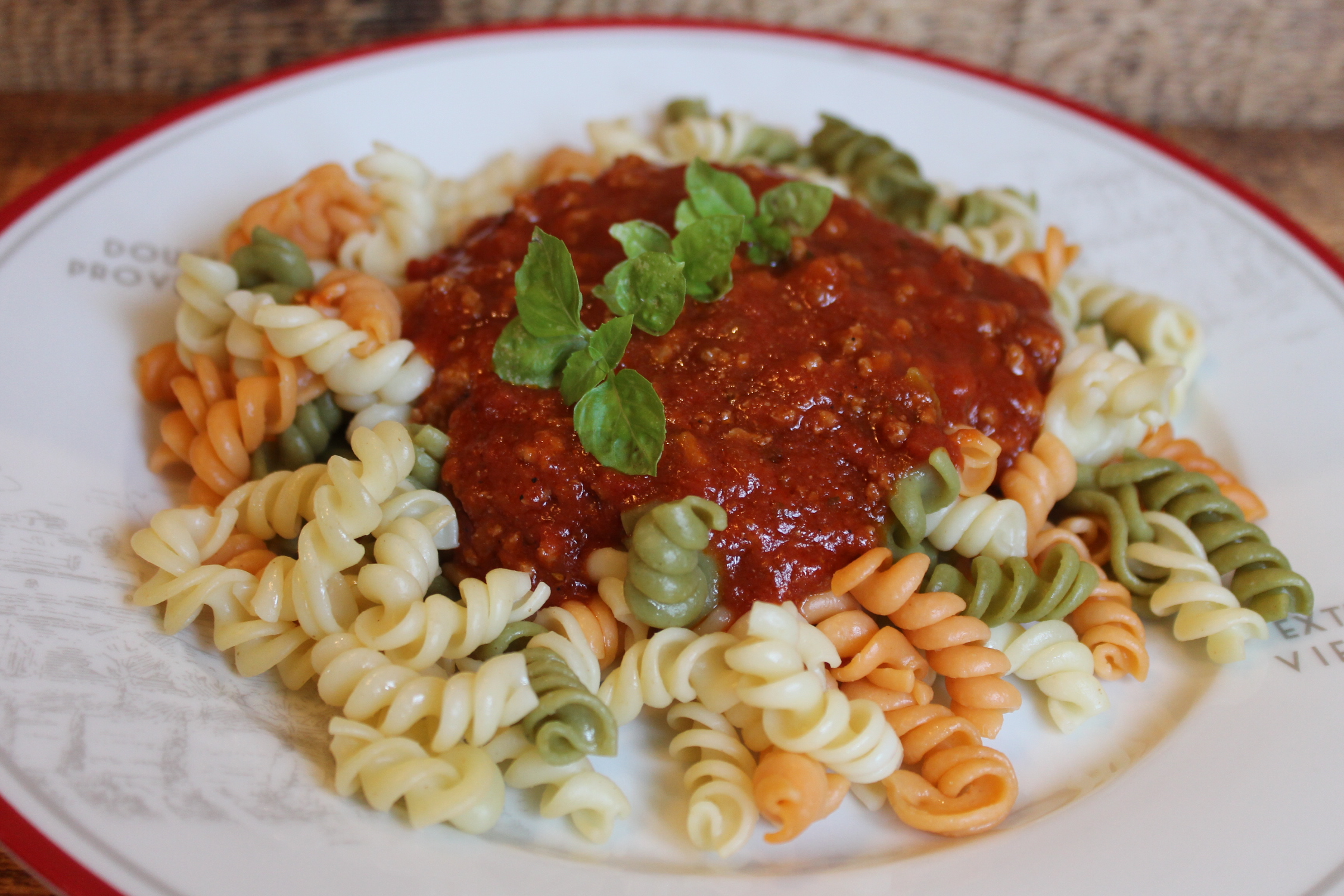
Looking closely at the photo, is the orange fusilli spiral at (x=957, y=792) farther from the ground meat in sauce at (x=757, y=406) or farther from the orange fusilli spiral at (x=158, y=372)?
the orange fusilli spiral at (x=158, y=372)

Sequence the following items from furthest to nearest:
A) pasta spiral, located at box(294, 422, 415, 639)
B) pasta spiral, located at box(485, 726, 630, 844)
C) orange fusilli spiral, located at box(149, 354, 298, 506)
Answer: orange fusilli spiral, located at box(149, 354, 298, 506), pasta spiral, located at box(294, 422, 415, 639), pasta spiral, located at box(485, 726, 630, 844)

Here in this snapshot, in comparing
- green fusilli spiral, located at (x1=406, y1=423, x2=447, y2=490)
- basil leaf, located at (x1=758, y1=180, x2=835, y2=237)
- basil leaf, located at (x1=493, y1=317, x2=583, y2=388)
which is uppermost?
basil leaf, located at (x1=758, y1=180, x2=835, y2=237)

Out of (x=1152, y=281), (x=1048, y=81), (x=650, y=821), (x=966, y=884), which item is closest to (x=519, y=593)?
(x=650, y=821)

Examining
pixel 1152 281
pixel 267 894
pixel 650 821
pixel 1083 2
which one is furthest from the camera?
pixel 1083 2

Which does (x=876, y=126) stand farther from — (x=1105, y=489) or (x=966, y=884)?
(x=966, y=884)

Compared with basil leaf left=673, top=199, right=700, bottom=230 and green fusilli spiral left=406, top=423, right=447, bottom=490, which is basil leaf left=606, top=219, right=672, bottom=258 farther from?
green fusilli spiral left=406, top=423, right=447, bottom=490

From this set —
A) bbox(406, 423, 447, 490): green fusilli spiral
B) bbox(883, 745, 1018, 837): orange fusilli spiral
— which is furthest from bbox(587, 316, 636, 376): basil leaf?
bbox(883, 745, 1018, 837): orange fusilli spiral

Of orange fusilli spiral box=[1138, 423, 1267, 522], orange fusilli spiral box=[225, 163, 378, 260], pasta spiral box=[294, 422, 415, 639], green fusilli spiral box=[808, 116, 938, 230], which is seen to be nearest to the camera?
pasta spiral box=[294, 422, 415, 639]
